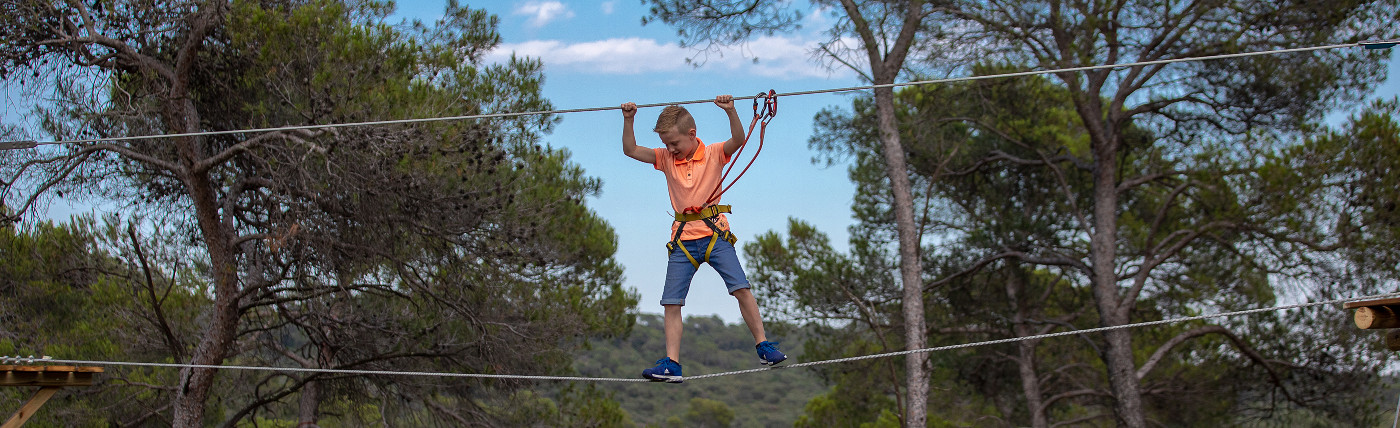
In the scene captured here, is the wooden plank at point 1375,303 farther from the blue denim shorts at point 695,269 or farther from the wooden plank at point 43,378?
the wooden plank at point 43,378

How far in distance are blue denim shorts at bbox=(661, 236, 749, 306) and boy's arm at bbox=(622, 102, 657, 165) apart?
43cm

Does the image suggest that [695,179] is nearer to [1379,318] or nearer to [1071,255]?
[1379,318]

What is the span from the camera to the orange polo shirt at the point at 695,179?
177 inches

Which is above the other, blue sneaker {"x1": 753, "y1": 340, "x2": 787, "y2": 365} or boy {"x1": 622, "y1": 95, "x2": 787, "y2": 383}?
boy {"x1": 622, "y1": 95, "x2": 787, "y2": 383}

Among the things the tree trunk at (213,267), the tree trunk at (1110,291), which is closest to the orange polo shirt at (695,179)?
the tree trunk at (213,267)

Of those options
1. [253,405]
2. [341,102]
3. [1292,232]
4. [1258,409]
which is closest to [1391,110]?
[1292,232]

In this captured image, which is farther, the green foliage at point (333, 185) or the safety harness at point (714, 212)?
the green foliage at point (333, 185)

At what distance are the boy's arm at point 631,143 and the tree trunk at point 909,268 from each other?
5.85 metres

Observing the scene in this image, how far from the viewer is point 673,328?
4.61 meters

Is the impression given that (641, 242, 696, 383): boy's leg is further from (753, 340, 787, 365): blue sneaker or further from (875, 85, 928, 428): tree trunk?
(875, 85, 928, 428): tree trunk

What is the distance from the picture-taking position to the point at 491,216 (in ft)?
28.8

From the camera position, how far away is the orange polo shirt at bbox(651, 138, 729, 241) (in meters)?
4.50

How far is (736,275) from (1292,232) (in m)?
8.49

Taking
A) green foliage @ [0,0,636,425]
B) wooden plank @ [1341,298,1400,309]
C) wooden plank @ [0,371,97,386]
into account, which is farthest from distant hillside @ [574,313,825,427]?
wooden plank @ [1341,298,1400,309]
